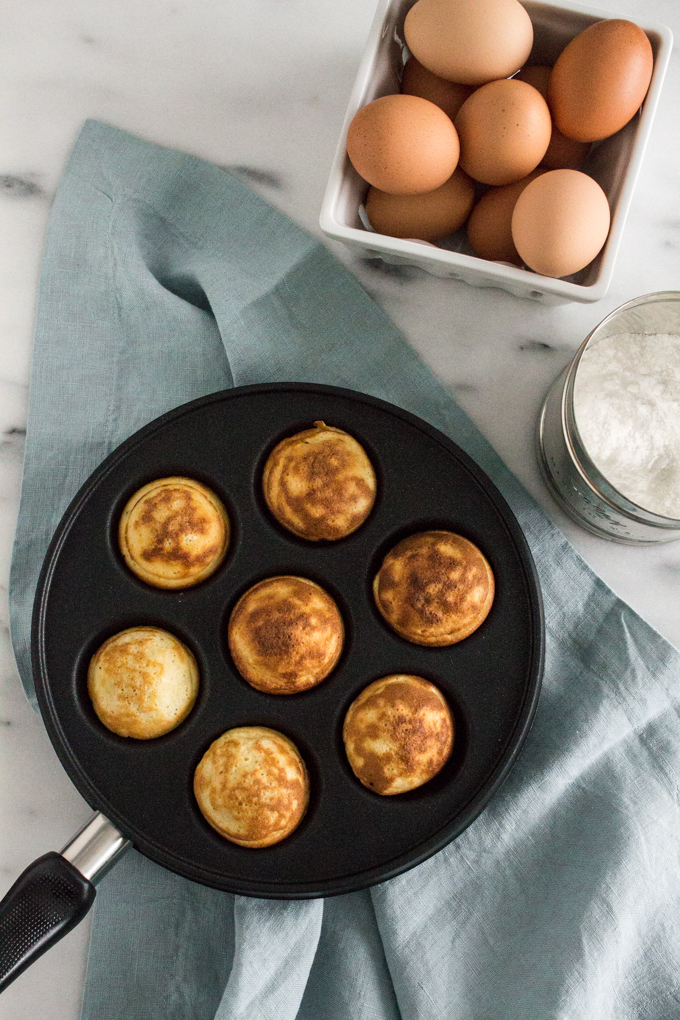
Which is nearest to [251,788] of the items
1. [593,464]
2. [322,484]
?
[322,484]

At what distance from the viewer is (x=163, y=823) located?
104 cm

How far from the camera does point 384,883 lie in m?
1.15

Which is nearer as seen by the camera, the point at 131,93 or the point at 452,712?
the point at 452,712

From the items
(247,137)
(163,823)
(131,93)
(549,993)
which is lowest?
(549,993)

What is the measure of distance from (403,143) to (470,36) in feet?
0.52

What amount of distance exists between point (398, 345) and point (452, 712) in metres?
0.57

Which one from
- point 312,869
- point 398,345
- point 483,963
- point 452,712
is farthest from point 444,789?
point 398,345

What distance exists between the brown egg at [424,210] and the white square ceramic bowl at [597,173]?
3cm

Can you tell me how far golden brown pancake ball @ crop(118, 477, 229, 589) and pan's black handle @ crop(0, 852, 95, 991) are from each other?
0.39m

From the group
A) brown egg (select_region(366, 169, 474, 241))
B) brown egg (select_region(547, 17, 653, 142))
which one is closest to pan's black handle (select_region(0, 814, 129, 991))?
brown egg (select_region(366, 169, 474, 241))

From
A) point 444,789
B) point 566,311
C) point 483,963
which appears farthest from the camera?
point 566,311

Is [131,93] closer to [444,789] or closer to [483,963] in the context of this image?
[444,789]

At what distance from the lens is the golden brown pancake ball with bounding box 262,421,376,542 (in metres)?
1.08

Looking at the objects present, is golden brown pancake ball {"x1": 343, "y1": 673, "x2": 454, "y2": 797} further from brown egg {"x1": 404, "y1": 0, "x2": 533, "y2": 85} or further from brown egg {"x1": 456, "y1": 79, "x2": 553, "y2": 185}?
brown egg {"x1": 404, "y1": 0, "x2": 533, "y2": 85}
